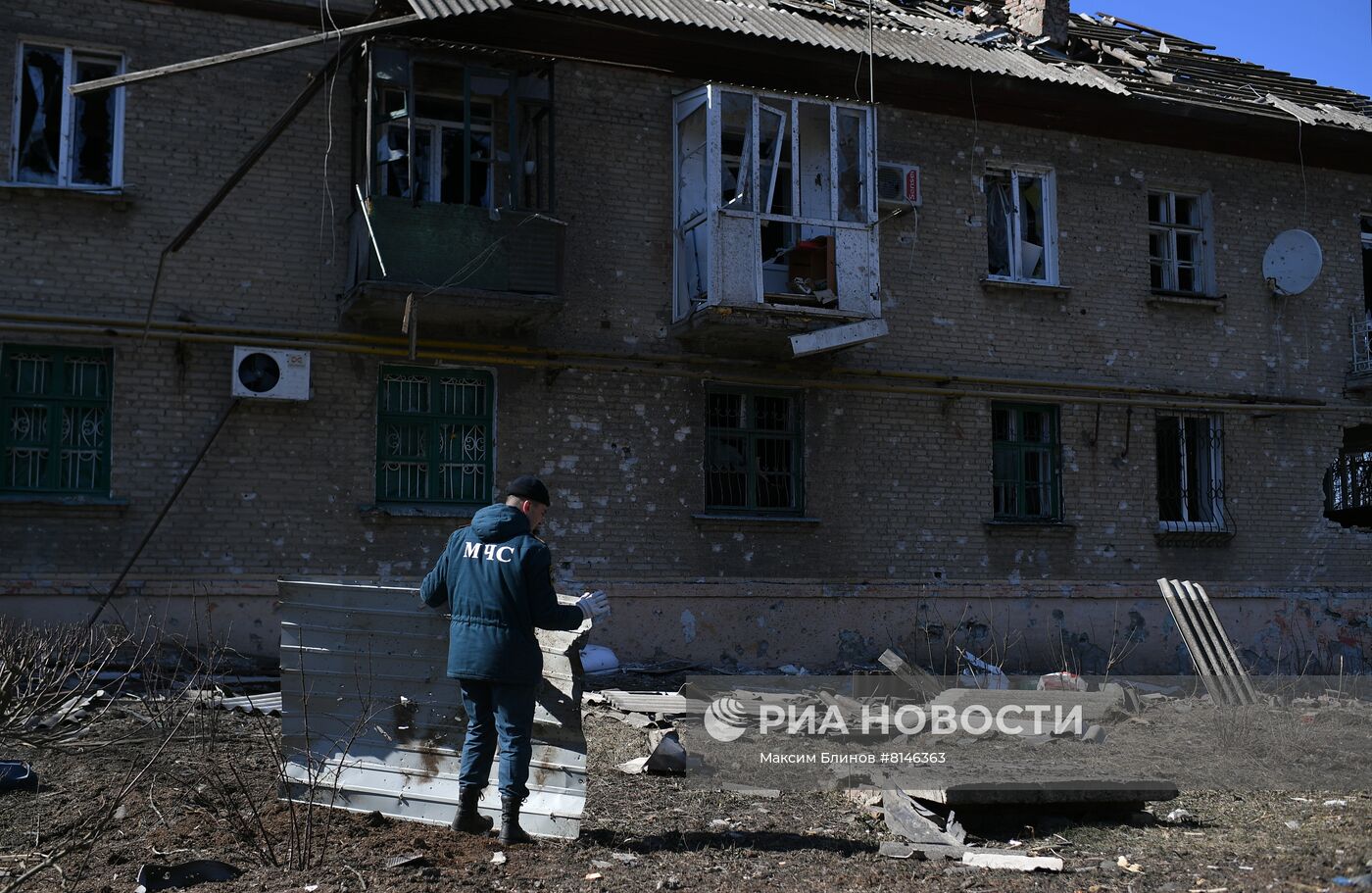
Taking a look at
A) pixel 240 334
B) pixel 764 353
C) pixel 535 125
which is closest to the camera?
pixel 240 334

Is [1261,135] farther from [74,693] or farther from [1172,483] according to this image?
[74,693]

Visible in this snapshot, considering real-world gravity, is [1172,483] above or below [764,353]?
below

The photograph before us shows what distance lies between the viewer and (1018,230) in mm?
13789

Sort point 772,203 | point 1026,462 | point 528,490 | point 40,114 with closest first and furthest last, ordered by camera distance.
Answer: point 528,490
point 40,114
point 772,203
point 1026,462

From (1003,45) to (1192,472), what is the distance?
5.35 metres

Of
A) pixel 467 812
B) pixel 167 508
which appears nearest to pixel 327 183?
pixel 167 508

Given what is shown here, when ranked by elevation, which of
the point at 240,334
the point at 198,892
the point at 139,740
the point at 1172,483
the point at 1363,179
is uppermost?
the point at 1363,179

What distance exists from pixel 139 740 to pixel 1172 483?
1149 centimetres

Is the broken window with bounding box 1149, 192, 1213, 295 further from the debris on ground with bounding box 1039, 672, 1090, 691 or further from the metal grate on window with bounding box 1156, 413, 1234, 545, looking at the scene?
the debris on ground with bounding box 1039, 672, 1090, 691

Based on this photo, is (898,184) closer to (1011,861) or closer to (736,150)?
(736,150)

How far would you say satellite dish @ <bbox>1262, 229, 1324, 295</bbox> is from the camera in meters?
14.2

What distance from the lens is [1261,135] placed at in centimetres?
1473

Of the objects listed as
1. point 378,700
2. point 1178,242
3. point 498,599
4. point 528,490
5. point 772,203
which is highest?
point 1178,242

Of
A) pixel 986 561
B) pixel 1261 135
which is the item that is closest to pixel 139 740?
pixel 986 561
